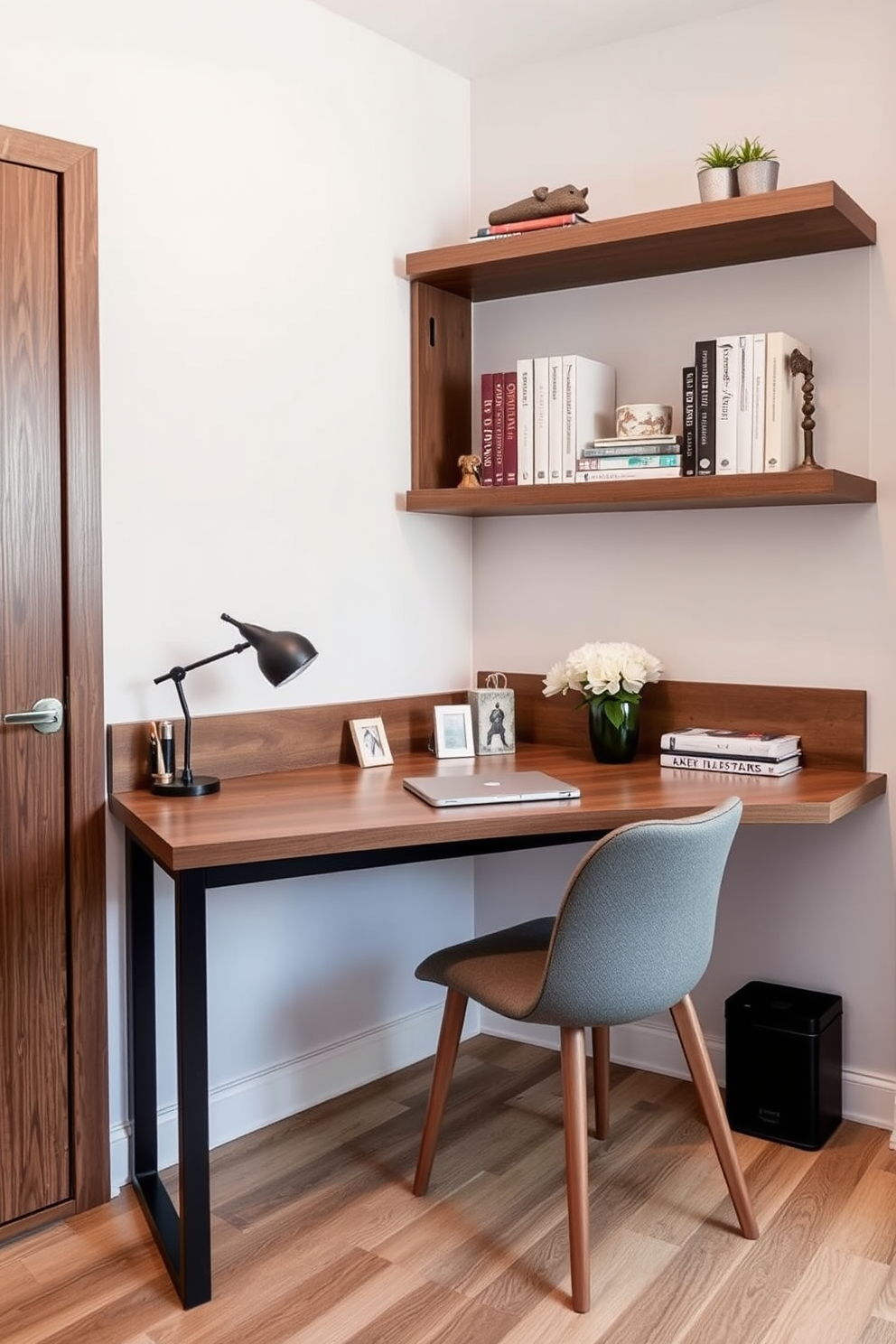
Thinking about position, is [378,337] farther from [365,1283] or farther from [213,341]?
[365,1283]

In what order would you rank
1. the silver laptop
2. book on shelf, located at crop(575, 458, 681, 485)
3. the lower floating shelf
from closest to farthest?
the silver laptop
the lower floating shelf
book on shelf, located at crop(575, 458, 681, 485)

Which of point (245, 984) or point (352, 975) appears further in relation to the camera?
point (352, 975)

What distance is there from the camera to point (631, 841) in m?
1.85

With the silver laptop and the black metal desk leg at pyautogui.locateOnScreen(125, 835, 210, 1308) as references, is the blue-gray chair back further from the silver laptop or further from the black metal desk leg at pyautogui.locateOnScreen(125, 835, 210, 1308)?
the black metal desk leg at pyautogui.locateOnScreen(125, 835, 210, 1308)

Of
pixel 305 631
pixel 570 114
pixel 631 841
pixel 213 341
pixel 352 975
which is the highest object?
pixel 570 114

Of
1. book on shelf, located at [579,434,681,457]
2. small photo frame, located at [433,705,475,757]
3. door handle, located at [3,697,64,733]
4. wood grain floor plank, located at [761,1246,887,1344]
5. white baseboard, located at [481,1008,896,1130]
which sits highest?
book on shelf, located at [579,434,681,457]

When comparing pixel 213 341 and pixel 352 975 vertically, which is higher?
pixel 213 341

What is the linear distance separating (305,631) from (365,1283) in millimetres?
1307

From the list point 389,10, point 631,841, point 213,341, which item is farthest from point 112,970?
point 389,10

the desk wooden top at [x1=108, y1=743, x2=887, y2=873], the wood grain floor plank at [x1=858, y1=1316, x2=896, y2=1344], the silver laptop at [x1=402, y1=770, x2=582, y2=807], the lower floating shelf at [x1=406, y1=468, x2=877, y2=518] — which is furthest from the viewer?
the lower floating shelf at [x1=406, y1=468, x2=877, y2=518]

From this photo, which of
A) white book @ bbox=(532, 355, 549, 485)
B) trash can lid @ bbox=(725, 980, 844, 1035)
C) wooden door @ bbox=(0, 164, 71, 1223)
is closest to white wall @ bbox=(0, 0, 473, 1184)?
wooden door @ bbox=(0, 164, 71, 1223)

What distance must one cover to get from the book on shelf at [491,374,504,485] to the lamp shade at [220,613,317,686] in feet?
2.64

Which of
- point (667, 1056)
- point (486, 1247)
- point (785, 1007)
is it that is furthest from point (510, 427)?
point (486, 1247)

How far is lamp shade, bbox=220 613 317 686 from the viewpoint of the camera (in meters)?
2.27
